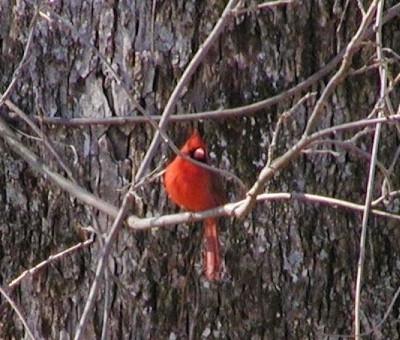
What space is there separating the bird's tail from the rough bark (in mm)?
29

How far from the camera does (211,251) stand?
2672 millimetres

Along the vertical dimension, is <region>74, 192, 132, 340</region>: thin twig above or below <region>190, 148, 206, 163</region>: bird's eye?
below

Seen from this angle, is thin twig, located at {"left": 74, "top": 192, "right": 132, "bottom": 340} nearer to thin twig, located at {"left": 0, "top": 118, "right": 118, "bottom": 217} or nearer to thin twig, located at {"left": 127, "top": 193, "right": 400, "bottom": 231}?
thin twig, located at {"left": 127, "top": 193, "right": 400, "bottom": 231}

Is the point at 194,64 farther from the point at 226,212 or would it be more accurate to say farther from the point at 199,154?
the point at 199,154

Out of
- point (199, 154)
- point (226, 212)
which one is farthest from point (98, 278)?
point (199, 154)

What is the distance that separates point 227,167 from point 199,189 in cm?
17

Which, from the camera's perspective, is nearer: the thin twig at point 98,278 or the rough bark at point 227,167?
the thin twig at point 98,278

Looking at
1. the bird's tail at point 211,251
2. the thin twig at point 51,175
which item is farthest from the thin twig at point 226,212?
the bird's tail at point 211,251

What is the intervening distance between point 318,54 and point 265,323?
678 millimetres

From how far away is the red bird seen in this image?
8.57 ft

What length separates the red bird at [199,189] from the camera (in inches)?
103

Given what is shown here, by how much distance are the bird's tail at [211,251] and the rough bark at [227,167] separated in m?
0.03

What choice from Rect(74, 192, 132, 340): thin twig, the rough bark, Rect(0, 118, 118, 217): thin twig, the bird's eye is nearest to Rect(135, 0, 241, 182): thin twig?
Rect(74, 192, 132, 340): thin twig

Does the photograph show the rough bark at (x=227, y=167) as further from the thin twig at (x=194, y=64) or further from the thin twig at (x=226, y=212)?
the thin twig at (x=194, y=64)
